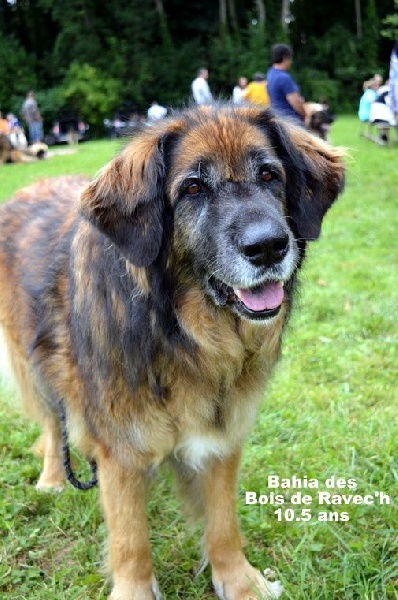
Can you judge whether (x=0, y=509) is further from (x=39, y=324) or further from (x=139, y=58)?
(x=139, y=58)

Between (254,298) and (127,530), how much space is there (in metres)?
1.16

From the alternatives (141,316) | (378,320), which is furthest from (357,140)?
(141,316)

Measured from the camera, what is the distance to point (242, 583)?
8.57ft

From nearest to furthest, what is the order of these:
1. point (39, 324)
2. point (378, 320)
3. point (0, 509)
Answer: point (39, 324), point (0, 509), point (378, 320)

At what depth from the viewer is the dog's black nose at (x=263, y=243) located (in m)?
2.01

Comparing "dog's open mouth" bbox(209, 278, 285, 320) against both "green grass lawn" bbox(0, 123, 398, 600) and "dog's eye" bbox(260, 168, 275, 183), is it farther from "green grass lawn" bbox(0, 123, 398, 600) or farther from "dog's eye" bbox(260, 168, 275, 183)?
"green grass lawn" bbox(0, 123, 398, 600)

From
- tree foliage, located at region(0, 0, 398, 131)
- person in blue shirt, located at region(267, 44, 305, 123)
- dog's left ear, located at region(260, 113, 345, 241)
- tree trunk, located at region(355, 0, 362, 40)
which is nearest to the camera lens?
dog's left ear, located at region(260, 113, 345, 241)

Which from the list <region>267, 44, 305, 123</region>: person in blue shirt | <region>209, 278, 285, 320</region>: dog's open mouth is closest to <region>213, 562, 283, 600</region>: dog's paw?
<region>209, 278, 285, 320</region>: dog's open mouth

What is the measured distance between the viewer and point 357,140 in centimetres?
1786

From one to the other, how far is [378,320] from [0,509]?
3.27m

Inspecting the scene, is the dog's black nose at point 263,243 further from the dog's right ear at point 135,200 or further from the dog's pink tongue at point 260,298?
the dog's right ear at point 135,200

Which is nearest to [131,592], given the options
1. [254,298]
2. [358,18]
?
[254,298]

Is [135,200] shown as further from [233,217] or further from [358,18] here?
[358,18]

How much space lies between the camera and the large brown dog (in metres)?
2.16
